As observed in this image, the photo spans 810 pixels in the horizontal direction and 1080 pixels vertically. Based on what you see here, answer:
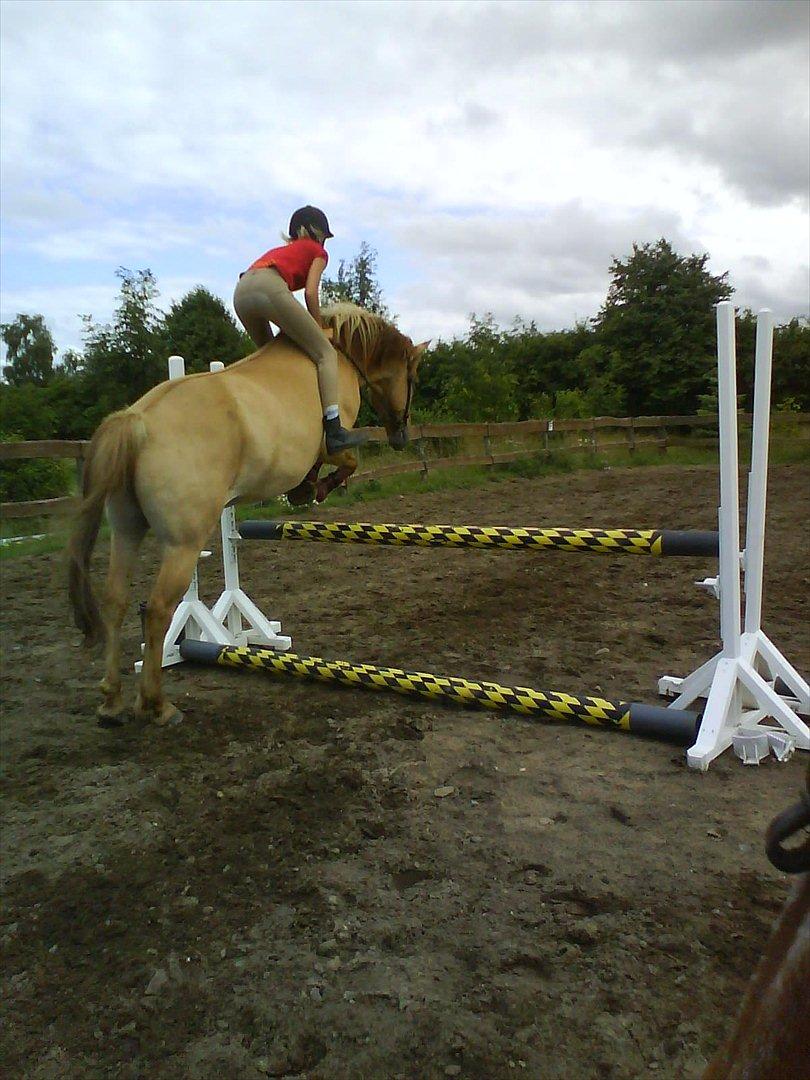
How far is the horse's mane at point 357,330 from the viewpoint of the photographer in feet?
14.9

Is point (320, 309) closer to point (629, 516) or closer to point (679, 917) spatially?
point (679, 917)

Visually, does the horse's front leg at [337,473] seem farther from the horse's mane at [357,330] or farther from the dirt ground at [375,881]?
the dirt ground at [375,881]

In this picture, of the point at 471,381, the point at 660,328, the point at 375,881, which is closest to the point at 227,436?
the point at 375,881

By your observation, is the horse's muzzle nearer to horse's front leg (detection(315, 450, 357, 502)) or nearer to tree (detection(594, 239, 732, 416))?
horse's front leg (detection(315, 450, 357, 502))

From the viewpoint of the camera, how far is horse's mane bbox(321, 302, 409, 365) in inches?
179

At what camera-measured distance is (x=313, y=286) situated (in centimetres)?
411

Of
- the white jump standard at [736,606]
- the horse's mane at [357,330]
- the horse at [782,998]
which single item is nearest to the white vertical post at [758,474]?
the white jump standard at [736,606]

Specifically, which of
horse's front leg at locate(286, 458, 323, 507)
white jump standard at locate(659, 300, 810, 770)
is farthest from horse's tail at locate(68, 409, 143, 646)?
white jump standard at locate(659, 300, 810, 770)

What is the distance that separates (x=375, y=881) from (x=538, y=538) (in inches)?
72.2

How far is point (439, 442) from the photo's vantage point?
14.8 meters

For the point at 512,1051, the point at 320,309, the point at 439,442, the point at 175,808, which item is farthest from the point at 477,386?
the point at 512,1051

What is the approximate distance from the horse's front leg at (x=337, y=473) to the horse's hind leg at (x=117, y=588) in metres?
0.99

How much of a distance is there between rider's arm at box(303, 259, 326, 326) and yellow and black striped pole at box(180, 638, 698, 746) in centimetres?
190

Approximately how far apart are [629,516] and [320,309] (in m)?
6.45
